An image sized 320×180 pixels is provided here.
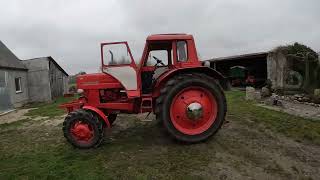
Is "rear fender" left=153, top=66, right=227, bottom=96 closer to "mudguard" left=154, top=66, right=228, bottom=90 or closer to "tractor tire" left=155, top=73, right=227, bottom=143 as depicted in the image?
"mudguard" left=154, top=66, right=228, bottom=90

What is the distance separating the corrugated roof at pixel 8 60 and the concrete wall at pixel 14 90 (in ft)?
0.97

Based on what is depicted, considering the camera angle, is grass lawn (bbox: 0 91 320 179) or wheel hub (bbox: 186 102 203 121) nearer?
grass lawn (bbox: 0 91 320 179)

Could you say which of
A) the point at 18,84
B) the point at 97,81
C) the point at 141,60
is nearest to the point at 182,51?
the point at 141,60

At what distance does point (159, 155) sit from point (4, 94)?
45.4 feet

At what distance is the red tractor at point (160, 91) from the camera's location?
637 centimetres

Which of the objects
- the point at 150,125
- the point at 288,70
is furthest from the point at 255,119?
the point at 288,70

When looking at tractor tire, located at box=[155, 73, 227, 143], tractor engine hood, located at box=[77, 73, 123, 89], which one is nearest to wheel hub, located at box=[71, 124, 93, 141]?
tractor engine hood, located at box=[77, 73, 123, 89]

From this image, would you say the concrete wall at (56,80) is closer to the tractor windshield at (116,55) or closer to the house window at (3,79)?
the house window at (3,79)

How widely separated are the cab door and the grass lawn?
1091 mm

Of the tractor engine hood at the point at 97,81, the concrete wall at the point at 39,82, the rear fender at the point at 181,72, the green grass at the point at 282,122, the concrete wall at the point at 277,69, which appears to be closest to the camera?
the rear fender at the point at 181,72

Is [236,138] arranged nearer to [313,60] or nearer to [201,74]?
[201,74]

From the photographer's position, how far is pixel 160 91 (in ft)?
20.9

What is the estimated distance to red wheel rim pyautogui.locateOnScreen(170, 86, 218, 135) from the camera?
6441 millimetres

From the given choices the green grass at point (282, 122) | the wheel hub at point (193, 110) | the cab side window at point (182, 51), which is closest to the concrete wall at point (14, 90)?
the green grass at point (282, 122)
